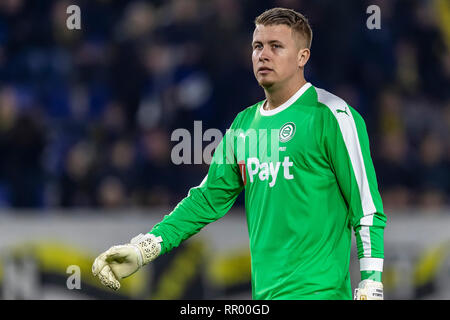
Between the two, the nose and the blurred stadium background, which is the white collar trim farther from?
the blurred stadium background

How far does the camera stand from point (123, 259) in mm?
4520

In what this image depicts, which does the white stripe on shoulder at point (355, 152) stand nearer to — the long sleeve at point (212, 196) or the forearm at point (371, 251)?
the forearm at point (371, 251)

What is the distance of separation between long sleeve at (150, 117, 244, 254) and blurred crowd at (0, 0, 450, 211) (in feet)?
13.1

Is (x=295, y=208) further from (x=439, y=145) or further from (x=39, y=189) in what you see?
(x=439, y=145)

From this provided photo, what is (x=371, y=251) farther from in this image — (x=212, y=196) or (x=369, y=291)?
(x=212, y=196)

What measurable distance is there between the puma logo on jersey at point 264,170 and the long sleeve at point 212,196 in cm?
10

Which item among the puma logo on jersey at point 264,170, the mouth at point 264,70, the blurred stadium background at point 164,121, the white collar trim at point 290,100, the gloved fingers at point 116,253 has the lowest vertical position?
the gloved fingers at point 116,253

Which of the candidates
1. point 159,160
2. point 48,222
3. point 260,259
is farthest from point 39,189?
point 260,259

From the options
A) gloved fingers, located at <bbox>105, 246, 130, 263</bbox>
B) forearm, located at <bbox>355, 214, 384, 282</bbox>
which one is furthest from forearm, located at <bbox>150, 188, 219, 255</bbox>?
forearm, located at <bbox>355, 214, 384, 282</bbox>

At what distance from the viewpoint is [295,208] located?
14.9 ft

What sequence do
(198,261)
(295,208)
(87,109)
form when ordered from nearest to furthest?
(295,208)
(198,261)
(87,109)

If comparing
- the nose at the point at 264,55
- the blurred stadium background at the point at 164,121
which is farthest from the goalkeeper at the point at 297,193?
the blurred stadium background at the point at 164,121

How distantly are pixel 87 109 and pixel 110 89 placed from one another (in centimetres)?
36

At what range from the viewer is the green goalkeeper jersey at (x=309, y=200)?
439 centimetres
